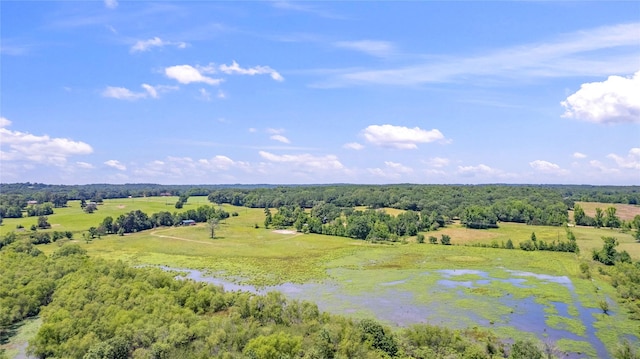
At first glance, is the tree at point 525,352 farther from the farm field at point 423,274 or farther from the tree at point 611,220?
the tree at point 611,220

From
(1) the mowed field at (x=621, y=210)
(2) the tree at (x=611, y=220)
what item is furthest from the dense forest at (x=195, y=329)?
(1) the mowed field at (x=621, y=210)

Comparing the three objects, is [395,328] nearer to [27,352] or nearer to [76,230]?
[27,352]

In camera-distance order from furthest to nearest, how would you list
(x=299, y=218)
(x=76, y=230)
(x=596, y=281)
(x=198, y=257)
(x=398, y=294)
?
(x=299, y=218) → (x=76, y=230) → (x=198, y=257) → (x=596, y=281) → (x=398, y=294)

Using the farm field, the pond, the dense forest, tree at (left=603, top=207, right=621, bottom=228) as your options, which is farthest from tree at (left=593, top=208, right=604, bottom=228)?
the dense forest

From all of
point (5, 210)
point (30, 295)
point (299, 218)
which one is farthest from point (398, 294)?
point (5, 210)

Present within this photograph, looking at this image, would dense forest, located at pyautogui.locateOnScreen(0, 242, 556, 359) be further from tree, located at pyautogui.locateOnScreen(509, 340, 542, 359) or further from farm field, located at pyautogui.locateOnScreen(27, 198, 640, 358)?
farm field, located at pyautogui.locateOnScreen(27, 198, 640, 358)
